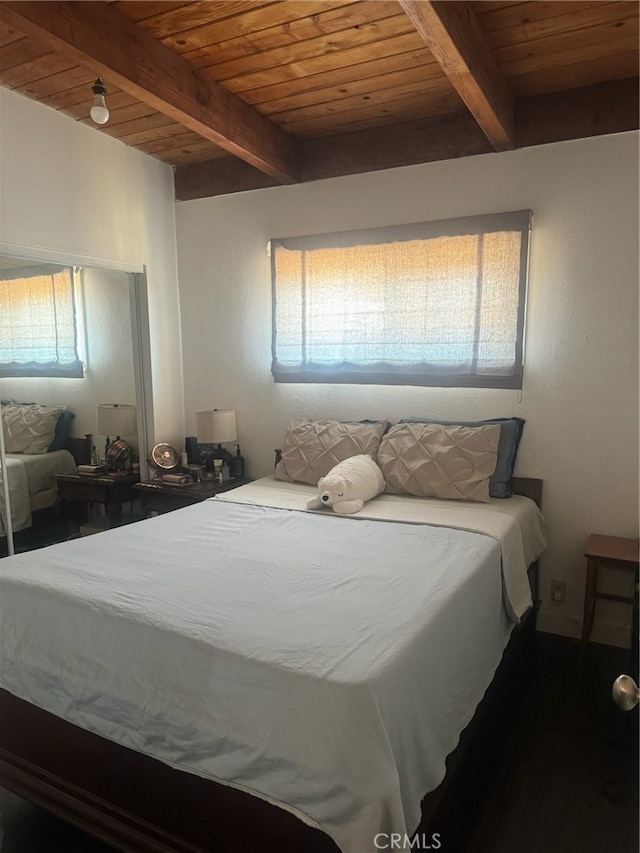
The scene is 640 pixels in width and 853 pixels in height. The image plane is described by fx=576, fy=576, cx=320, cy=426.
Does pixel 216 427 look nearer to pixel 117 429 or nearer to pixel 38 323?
pixel 117 429

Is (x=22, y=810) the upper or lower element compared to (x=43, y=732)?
lower

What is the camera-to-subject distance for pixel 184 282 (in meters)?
3.84

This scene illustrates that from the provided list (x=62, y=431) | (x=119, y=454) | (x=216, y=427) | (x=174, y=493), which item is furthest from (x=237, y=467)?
(x=62, y=431)

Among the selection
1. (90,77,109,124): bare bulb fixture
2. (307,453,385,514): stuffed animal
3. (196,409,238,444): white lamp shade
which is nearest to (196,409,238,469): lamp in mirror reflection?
(196,409,238,444): white lamp shade

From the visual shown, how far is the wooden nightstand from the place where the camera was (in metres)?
3.30

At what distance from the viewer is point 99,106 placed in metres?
2.35

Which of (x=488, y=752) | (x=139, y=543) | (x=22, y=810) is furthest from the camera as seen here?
(x=139, y=543)

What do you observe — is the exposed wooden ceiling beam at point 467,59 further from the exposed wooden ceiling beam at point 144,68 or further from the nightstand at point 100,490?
the nightstand at point 100,490

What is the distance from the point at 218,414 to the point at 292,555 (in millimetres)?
1604

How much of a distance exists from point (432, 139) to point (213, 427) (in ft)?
6.48

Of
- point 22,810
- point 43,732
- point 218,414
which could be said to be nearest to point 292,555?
point 43,732

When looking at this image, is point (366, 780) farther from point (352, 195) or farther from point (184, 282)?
point (184, 282)

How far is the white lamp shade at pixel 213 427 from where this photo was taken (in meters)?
3.46

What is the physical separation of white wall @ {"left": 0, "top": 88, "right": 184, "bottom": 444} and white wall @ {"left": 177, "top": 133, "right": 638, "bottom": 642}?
32.2 inches
